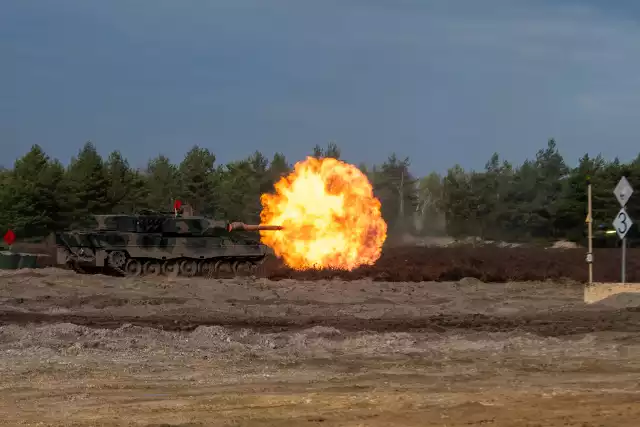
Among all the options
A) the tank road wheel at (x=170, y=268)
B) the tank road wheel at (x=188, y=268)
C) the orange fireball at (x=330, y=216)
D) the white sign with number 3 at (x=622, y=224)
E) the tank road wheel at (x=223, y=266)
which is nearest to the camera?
the white sign with number 3 at (x=622, y=224)

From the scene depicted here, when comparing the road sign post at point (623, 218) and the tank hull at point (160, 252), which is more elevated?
the road sign post at point (623, 218)

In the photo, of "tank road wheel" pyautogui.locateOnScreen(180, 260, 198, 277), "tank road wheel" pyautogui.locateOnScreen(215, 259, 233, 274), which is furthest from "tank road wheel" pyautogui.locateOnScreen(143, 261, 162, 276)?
"tank road wheel" pyautogui.locateOnScreen(215, 259, 233, 274)

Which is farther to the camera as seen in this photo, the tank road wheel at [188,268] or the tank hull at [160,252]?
the tank road wheel at [188,268]

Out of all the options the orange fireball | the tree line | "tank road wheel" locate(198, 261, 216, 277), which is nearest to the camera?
the orange fireball

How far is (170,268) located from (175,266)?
22 centimetres

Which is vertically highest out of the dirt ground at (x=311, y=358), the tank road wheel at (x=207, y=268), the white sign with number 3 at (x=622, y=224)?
the white sign with number 3 at (x=622, y=224)

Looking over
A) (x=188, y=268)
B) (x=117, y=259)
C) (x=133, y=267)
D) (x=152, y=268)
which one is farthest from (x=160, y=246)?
(x=117, y=259)

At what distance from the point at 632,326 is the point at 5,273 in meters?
20.7

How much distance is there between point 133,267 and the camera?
3312 cm

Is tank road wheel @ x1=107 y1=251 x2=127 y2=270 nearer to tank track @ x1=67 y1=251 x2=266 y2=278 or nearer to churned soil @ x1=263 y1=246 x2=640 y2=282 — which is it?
tank track @ x1=67 y1=251 x2=266 y2=278

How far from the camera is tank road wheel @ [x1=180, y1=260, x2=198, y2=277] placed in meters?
33.8

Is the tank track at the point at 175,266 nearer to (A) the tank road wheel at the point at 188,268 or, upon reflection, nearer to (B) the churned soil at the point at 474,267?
(A) the tank road wheel at the point at 188,268

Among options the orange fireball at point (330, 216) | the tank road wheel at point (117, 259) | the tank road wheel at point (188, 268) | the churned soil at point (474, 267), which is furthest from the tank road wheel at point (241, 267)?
the tank road wheel at point (117, 259)

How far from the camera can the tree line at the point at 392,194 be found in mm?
51469
